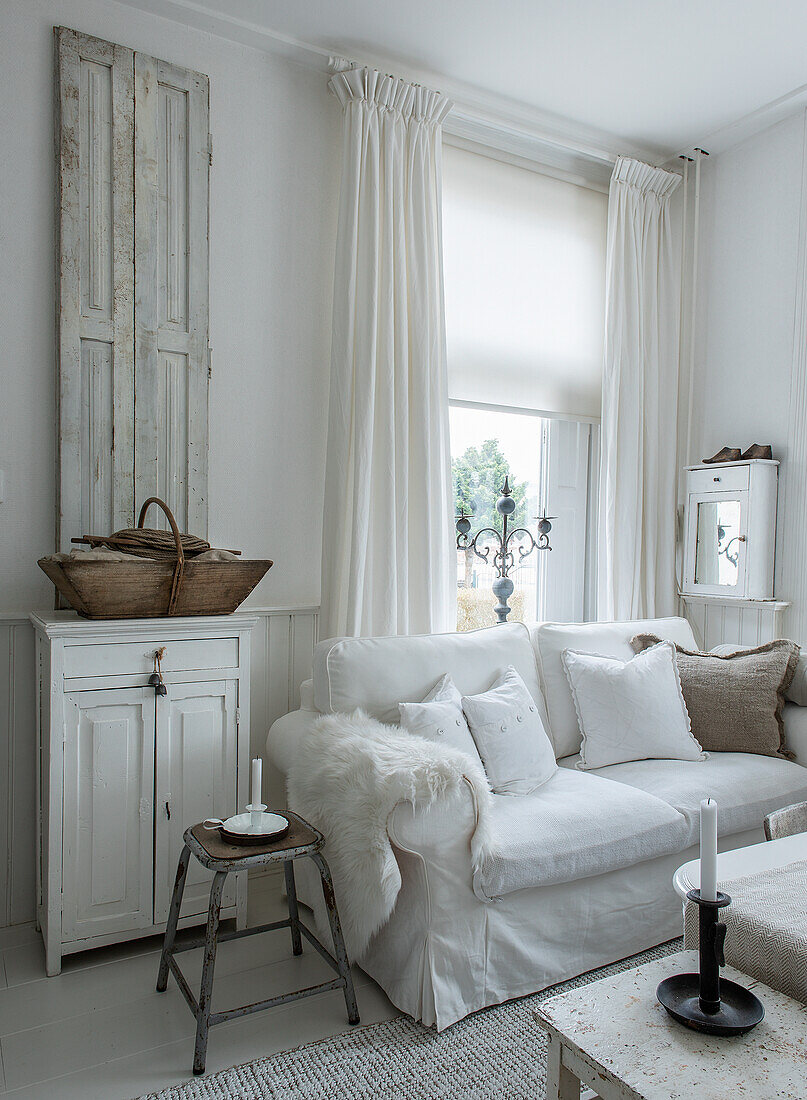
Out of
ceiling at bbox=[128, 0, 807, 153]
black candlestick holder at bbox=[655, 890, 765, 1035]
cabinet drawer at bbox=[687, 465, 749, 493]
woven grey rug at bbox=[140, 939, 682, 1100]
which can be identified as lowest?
woven grey rug at bbox=[140, 939, 682, 1100]

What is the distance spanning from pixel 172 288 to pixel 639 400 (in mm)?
2028

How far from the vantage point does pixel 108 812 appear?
210 cm

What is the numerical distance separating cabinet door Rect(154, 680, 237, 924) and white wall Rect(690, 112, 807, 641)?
92.7 inches

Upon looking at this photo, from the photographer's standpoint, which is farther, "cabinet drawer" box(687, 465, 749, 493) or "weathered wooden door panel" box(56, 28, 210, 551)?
"cabinet drawer" box(687, 465, 749, 493)

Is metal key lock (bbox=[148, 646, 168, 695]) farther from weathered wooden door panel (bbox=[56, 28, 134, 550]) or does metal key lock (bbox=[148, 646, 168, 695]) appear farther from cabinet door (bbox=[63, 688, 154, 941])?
weathered wooden door panel (bbox=[56, 28, 134, 550])

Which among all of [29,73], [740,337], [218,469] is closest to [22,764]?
[218,469]

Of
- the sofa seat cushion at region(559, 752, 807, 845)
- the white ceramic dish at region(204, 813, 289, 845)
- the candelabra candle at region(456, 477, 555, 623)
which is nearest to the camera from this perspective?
the white ceramic dish at region(204, 813, 289, 845)

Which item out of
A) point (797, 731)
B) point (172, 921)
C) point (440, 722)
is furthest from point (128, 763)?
point (797, 731)

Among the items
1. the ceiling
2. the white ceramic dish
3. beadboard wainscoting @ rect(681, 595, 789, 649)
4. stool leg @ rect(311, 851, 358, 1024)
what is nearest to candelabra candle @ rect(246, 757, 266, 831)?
the white ceramic dish

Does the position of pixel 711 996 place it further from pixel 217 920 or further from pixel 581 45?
pixel 581 45

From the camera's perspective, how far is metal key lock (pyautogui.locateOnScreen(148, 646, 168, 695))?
214 centimetres

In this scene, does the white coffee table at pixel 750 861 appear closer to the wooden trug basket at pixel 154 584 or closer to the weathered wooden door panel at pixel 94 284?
the wooden trug basket at pixel 154 584

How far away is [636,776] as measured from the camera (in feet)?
8.07

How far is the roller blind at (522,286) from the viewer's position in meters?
3.17
